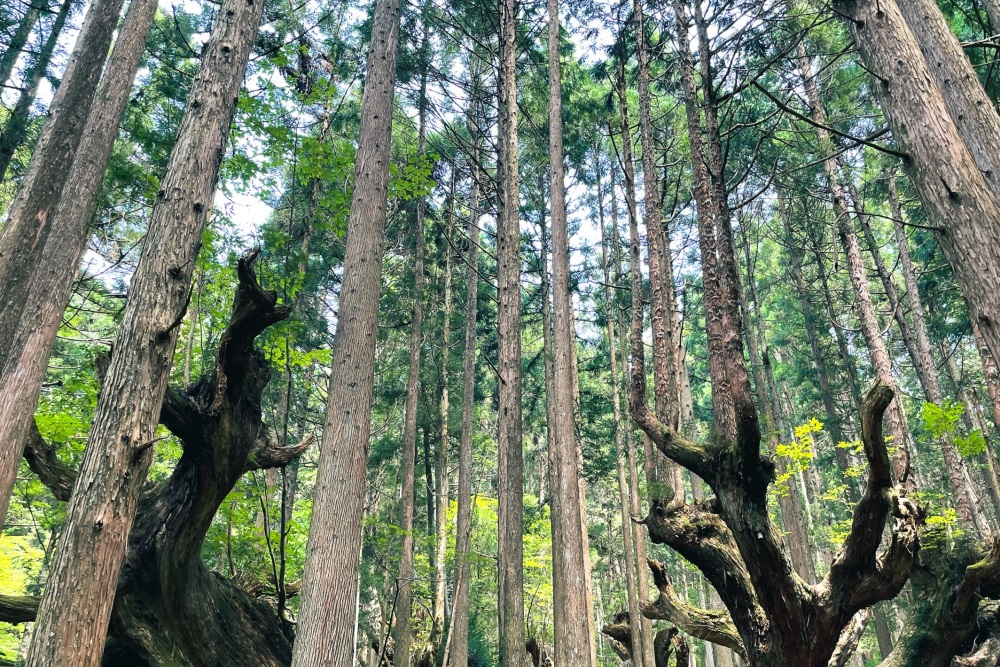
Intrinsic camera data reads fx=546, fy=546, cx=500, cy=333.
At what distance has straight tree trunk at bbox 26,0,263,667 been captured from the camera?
3533 millimetres

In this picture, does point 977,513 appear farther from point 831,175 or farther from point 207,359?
point 207,359

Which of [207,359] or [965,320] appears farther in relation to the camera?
[965,320]

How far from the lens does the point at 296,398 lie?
56.6ft

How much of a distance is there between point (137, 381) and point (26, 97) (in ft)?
32.9

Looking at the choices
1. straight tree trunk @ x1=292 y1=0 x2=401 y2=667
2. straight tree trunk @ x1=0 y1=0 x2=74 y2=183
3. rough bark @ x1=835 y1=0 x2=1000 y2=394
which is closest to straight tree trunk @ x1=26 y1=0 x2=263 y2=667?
straight tree trunk @ x1=292 y1=0 x2=401 y2=667

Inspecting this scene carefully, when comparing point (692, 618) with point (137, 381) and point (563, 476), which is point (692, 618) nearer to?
point (563, 476)

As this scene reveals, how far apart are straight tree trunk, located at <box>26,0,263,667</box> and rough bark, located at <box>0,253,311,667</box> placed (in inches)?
27.1

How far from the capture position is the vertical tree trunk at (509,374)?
7688 mm

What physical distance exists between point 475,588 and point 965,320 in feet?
59.2

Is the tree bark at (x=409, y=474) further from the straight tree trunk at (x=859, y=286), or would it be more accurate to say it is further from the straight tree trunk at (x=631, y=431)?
the straight tree trunk at (x=859, y=286)

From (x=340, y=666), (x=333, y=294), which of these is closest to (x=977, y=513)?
(x=340, y=666)

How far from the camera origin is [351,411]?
213 inches

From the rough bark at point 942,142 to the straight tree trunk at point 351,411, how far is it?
500cm

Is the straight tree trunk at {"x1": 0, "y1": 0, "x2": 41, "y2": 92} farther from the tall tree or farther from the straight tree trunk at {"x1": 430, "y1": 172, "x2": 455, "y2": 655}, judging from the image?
the tall tree
